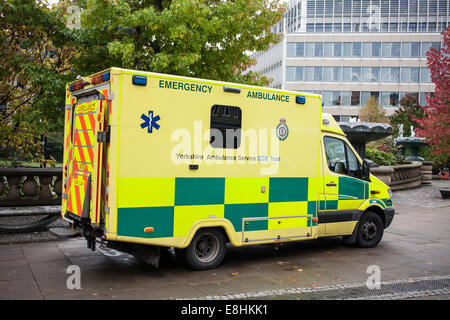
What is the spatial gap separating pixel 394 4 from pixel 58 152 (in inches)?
2447

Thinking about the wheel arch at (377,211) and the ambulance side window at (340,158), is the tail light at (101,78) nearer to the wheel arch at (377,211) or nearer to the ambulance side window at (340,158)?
Result: the ambulance side window at (340,158)

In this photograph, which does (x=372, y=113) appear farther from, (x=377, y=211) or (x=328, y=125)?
(x=328, y=125)

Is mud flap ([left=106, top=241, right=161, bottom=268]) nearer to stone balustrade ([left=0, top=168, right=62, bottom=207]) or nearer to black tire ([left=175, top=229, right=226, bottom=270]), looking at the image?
black tire ([left=175, top=229, right=226, bottom=270])

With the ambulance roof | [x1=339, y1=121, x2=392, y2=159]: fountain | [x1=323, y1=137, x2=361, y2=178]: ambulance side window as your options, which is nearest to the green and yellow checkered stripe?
[x1=323, y1=137, x2=361, y2=178]: ambulance side window

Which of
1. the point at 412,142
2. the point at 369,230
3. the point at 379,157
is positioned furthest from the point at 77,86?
the point at 412,142

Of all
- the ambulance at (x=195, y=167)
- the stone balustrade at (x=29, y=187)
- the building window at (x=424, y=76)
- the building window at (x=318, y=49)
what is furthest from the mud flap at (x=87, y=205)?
the building window at (x=424, y=76)

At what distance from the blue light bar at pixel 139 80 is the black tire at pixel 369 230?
5.07 m

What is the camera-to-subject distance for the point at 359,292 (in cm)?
626

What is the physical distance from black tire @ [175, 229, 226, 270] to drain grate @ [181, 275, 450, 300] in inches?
46.9

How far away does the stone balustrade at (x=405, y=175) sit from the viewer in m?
17.7

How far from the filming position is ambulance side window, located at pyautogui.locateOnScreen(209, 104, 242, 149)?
7.06 meters

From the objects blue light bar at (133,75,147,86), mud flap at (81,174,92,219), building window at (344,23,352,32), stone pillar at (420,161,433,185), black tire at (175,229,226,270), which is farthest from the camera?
building window at (344,23,352,32)

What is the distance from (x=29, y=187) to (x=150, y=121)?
16.7 feet
